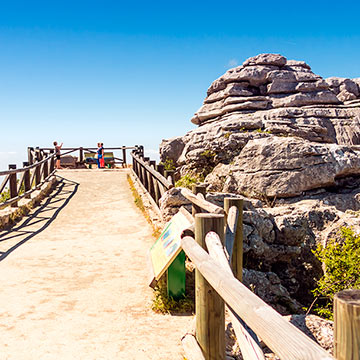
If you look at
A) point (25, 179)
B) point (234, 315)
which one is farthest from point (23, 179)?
point (234, 315)

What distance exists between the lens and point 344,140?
46.2ft

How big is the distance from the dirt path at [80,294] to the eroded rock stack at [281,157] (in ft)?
5.90

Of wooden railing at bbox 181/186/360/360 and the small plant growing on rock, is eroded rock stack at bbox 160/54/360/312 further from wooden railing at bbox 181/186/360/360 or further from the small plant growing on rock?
wooden railing at bbox 181/186/360/360

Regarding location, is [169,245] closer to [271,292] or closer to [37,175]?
[271,292]

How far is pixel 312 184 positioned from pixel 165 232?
23.2 ft

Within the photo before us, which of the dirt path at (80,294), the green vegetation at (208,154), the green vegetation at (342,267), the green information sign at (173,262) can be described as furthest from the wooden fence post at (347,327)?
the green vegetation at (208,154)

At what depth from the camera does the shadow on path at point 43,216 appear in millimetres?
8262

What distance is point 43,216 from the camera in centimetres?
1064

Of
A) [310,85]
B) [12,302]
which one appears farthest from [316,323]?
[310,85]

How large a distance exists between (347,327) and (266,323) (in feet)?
1.31

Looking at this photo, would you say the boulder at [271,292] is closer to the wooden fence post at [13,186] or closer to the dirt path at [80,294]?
the dirt path at [80,294]

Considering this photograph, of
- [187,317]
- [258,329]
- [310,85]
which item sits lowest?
[187,317]

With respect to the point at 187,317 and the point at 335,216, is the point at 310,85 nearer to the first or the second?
the point at 335,216

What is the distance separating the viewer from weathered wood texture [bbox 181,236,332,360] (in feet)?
4.36
